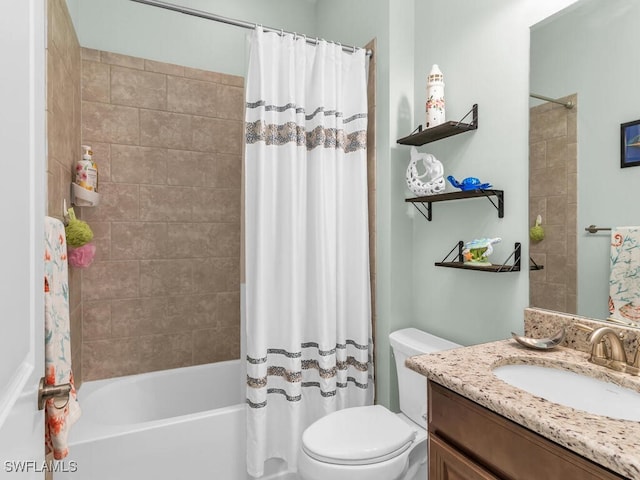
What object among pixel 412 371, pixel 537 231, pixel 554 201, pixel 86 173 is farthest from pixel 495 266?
pixel 86 173

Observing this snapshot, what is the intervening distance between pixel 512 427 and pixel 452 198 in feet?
3.12

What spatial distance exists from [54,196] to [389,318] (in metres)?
1.63

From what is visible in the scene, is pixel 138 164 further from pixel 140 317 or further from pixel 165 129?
pixel 140 317

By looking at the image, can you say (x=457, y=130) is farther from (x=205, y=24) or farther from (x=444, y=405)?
(x=205, y=24)

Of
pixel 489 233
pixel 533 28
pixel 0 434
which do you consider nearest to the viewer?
pixel 0 434

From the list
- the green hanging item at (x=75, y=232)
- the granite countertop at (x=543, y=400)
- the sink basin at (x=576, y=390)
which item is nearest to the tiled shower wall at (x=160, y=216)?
the green hanging item at (x=75, y=232)

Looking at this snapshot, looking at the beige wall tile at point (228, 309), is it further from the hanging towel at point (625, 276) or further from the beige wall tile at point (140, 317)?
the hanging towel at point (625, 276)

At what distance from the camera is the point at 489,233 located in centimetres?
148

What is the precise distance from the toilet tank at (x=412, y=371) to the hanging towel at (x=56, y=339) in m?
1.28

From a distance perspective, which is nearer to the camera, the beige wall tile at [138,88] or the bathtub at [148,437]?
the bathtub at [148,437]

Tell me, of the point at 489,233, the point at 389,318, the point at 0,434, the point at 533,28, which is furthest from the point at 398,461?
the point at 533,28

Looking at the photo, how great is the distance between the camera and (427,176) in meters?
1.71

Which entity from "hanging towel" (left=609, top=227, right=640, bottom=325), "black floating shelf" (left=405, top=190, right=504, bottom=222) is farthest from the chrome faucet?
"black floating shelf" (left=405, top=190, right=504, bottom=222)

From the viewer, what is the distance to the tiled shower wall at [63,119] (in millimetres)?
1473
